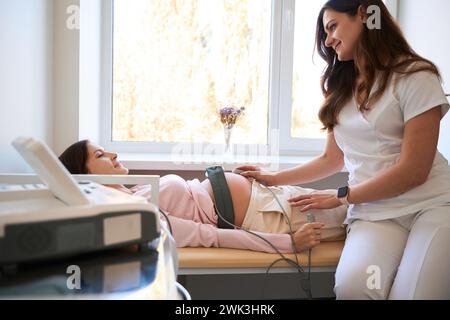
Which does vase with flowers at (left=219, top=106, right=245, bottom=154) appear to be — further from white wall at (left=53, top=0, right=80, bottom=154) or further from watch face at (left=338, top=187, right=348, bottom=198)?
watch face at (left=338, top=187, right=348, bottom=198)

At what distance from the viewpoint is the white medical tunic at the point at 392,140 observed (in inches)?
47.6

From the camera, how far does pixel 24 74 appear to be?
4.59 feet

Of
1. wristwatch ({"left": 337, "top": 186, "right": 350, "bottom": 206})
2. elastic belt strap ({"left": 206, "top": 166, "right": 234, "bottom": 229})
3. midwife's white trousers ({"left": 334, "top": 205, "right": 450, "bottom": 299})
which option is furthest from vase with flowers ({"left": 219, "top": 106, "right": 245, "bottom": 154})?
midwife's white trousers ({"left": 334, "top": 205, "right": 450, "bottom": 299})

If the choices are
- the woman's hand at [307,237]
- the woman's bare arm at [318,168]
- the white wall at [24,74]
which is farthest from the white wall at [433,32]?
the white wall at [24,74]

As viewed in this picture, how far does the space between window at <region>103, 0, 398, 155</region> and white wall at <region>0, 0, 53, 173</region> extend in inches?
19.5

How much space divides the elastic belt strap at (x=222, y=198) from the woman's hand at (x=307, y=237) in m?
0.24

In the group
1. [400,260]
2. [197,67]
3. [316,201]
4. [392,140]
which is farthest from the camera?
[197,67]

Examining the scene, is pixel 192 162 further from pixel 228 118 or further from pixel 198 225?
pixel 198 225

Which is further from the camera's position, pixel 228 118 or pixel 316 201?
pixel 228 118

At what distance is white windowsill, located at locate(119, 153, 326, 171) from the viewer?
5.99 ft

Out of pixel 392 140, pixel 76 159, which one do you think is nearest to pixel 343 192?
pixel 392 140

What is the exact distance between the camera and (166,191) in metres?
1.40

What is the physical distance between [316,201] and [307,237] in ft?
0.52

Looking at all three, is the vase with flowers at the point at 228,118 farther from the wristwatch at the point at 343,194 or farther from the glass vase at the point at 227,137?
the wristwatch at the point at 343,194
